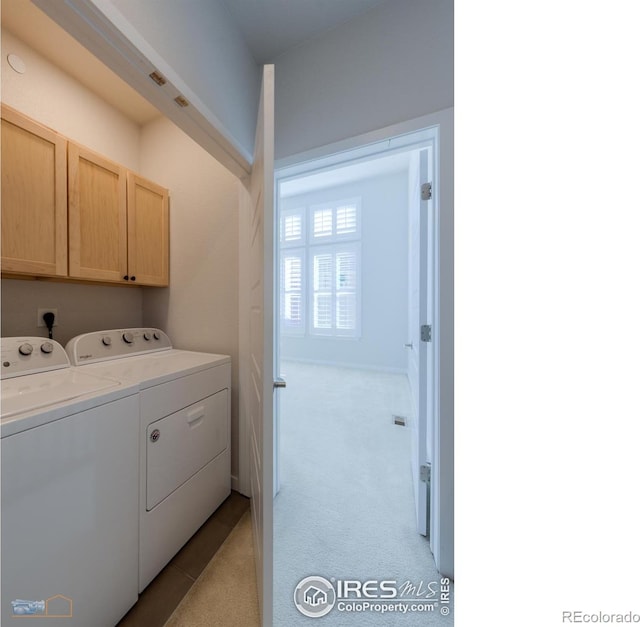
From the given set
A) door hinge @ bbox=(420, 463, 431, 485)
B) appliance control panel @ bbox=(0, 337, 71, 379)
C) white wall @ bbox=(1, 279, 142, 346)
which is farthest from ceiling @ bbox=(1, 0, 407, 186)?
door hinge @ bbox=(420, 463, 431, 485)

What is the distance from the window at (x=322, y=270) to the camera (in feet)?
15.2

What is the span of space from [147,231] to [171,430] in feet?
4.60

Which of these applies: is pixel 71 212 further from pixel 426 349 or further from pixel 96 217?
pixel 426 349

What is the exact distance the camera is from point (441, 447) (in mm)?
1120

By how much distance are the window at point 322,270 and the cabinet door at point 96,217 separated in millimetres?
2974

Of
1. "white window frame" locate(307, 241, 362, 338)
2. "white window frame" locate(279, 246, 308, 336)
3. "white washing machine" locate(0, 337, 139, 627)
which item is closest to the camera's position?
"white washing machine" locate(0, 337, 139, 627)

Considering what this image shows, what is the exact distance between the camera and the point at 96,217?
1.45 metres

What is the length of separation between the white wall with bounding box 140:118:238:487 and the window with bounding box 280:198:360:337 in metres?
2.65

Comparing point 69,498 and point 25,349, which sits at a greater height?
point 25,349

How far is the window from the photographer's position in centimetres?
464

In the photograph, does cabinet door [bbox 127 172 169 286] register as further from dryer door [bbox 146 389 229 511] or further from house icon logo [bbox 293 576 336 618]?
house icon logo [bbox 293 576 336 618]

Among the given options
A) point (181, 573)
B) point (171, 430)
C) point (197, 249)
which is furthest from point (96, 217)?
point (181, 573)
